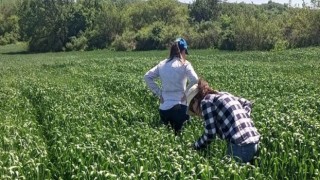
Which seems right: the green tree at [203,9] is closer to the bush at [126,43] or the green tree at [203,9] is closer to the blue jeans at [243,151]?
the bush at [126,43]

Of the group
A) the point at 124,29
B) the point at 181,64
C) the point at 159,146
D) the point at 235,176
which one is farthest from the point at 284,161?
the point at 124,29

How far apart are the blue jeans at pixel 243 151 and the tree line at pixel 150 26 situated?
185ft

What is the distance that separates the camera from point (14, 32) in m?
119

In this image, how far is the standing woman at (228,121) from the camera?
5797mm

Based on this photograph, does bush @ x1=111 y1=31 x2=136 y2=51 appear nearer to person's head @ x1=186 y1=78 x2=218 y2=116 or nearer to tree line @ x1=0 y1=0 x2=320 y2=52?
tree line @ x1=0 y1=0 x2=320 y2=52

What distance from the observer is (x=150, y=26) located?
8694 centimetres

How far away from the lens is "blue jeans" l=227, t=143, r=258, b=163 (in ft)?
19.4

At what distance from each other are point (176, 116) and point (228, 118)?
232 cm

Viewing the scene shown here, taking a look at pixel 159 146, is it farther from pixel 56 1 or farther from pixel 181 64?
pixel 56 1

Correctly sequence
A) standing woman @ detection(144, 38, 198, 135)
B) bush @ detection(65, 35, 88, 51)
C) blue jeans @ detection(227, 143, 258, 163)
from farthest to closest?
bush @ detection(65, 35, 88, 51), standing woman @ detection(144, 38, 198, 135), blue jeans @ detection(227, 143, 258, 163)

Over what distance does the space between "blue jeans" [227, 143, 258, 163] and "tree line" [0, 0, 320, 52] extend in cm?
5646

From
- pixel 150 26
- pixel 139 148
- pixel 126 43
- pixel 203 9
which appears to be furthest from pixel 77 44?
pixel 139 148

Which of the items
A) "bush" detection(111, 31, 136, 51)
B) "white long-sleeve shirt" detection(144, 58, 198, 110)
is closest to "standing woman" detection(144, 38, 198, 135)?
"white long-sleeve shirt" detection(144, 58, 198, 110)

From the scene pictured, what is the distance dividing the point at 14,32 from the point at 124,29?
123 feet
